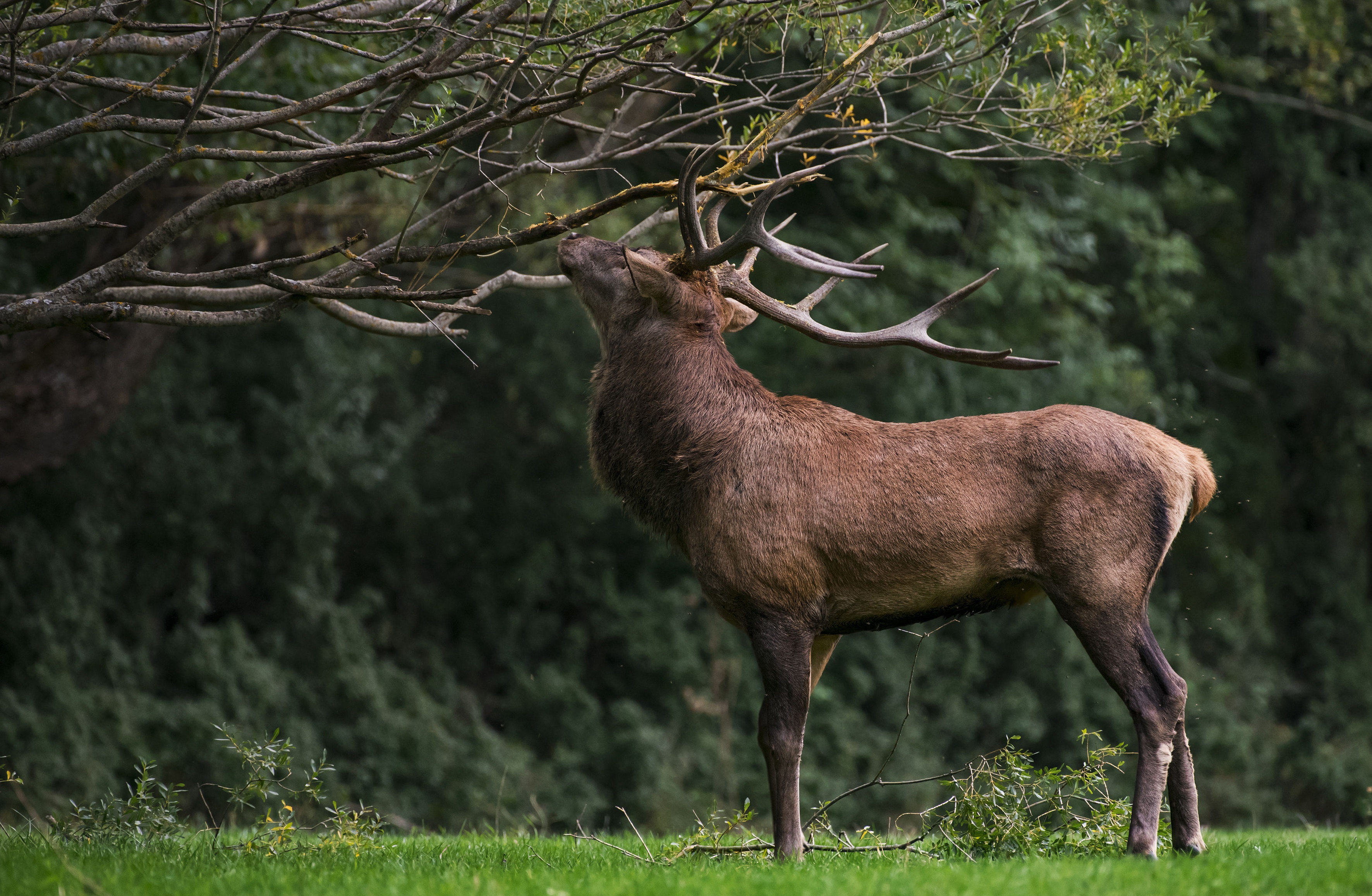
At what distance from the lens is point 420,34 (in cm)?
512

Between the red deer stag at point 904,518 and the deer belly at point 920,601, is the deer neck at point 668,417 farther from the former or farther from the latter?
the deer belly at point 920,601

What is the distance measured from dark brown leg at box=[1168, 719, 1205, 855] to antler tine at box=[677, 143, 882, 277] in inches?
83.6

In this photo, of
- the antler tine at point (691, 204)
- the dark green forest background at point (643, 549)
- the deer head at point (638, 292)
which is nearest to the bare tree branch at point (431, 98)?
the antler tine at point (691, 204)

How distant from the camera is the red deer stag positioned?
181 inches

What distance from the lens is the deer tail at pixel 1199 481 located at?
488cm

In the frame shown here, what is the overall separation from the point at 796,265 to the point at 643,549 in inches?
361

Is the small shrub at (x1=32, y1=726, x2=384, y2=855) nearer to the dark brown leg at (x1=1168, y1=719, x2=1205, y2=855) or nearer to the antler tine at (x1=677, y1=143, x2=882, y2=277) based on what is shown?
the antler tine at (x1=677, y1=143, x2=882, y2=277)

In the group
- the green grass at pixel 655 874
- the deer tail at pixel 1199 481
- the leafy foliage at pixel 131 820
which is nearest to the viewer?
the green grass at pixel 655 874

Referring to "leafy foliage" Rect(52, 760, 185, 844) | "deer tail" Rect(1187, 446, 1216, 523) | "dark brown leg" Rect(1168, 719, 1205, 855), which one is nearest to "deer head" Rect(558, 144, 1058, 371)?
"deer tail" Rect(1187, 446, 1216, 523)

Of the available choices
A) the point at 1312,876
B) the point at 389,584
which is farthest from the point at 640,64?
the point at 389,584

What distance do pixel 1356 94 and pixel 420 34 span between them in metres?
11.9

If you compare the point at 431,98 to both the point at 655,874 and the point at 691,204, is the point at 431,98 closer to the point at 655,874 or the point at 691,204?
the point at 691,204

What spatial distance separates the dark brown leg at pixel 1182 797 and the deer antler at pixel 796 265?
5.03 ft

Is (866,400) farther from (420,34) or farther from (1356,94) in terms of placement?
(420,34)
